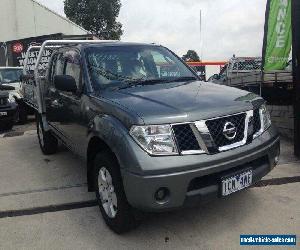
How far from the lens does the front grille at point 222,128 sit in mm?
3365

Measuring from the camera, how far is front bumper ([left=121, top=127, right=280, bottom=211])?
3137 mm

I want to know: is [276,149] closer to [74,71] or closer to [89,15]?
[74,71]

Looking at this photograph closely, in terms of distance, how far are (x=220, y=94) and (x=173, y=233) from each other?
55.3 inches

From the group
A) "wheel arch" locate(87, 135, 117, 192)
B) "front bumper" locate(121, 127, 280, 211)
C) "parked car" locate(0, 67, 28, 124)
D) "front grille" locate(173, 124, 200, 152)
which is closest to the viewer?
"front bumper" locate(121, 127, 280, 211)

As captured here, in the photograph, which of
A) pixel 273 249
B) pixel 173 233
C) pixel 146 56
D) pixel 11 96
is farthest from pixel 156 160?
pixel 11 96

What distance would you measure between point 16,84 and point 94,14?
1476 inches

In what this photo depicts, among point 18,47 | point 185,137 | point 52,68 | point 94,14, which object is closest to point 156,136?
point 185,137

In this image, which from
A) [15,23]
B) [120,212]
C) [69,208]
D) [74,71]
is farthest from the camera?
[15,23]

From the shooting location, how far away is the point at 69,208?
4422 mm

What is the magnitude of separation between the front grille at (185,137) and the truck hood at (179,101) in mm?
60

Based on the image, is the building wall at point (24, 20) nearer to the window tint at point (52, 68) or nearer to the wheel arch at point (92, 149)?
the window tint at point (52, 68)

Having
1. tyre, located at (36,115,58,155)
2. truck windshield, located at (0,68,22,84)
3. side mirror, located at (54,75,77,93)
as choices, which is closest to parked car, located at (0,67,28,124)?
truck windshield, located at (0,68,22,84)

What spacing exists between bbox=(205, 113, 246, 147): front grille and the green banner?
15.1 ft

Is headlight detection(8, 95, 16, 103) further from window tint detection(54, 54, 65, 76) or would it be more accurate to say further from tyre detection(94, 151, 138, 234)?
tyre detection(94, 151, 138, 234)
